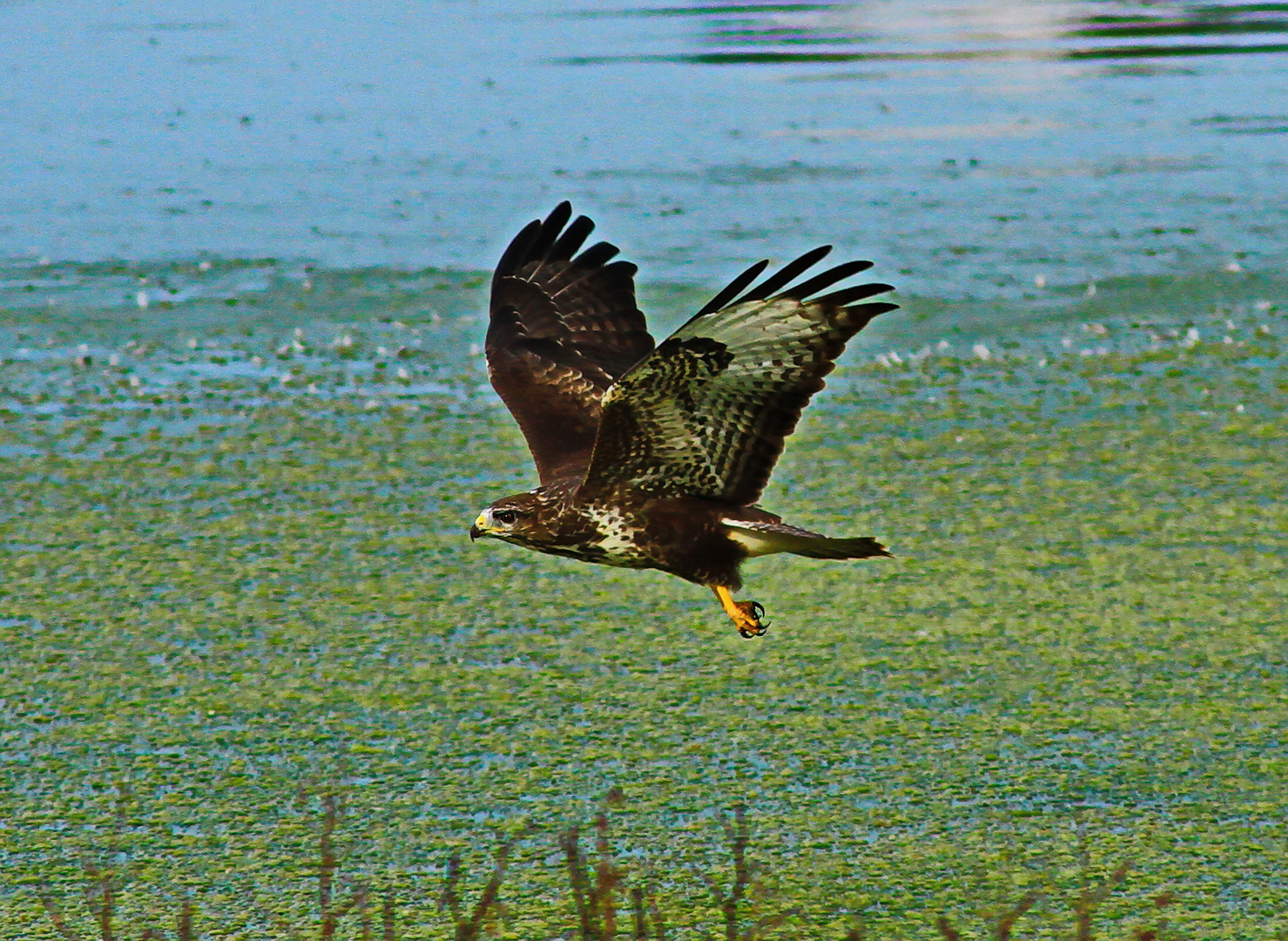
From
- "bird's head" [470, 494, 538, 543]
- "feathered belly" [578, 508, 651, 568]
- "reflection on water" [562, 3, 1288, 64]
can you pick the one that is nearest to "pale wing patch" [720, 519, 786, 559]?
"feathered belly" [578, 508, 651, 568]

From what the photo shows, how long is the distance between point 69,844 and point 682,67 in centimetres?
683

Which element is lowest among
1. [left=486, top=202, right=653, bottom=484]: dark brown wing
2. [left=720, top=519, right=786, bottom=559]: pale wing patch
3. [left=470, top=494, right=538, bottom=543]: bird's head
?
[left=470, top=494, right=538, bottom=543]: bird's head

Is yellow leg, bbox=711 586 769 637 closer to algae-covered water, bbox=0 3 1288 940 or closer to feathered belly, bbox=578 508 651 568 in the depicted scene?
feathered belly, bbox=578 508 651 568

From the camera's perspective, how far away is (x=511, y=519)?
2.77 meters

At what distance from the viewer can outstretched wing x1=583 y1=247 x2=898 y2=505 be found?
2.46 metres

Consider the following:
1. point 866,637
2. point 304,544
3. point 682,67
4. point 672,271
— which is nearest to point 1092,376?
point 672,271

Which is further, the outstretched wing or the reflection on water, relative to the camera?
the reflection on water

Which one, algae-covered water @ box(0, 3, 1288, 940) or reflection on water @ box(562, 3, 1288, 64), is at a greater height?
reflection on water @ box(562, 3, 1288, 64)

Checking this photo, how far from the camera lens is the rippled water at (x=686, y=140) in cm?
621

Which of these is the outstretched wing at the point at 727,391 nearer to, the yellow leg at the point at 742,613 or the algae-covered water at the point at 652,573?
the yellow leg at the point at 742,613

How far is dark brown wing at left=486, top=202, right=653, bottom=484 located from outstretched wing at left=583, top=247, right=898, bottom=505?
0.48 m

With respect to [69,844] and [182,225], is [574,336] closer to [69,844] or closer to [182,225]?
[69,844]

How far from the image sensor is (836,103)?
8.27m

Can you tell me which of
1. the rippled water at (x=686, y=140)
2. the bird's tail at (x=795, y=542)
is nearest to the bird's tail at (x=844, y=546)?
the bird's tail at (x=795, y=542)
